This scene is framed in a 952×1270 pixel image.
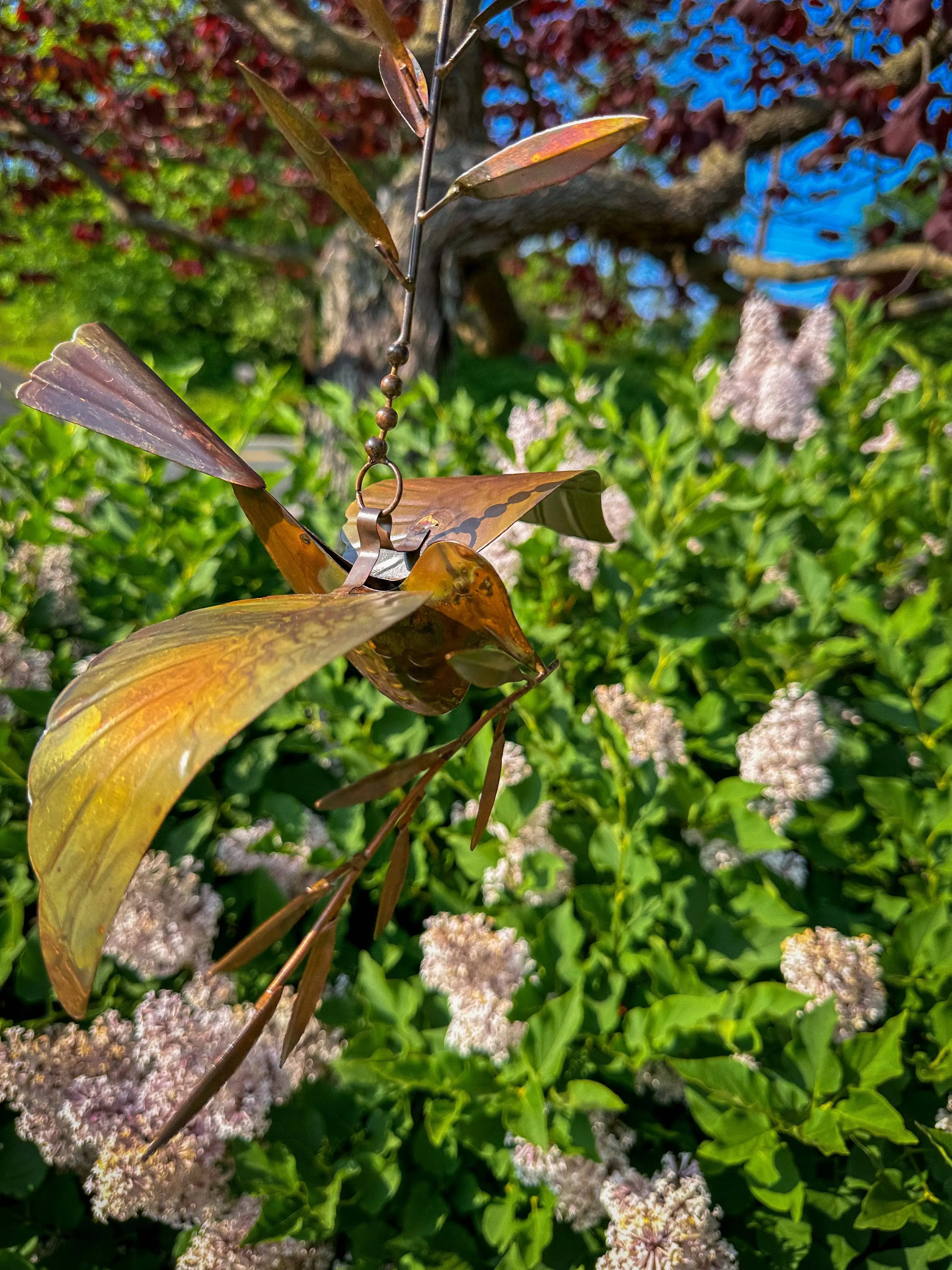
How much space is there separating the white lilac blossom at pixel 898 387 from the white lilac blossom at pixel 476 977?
138 centimetres

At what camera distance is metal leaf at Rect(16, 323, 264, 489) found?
396 mm

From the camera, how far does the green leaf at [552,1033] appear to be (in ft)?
2.59

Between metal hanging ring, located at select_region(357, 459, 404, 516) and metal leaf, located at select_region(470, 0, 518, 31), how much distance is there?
0.21 meters

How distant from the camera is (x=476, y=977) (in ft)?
2.69

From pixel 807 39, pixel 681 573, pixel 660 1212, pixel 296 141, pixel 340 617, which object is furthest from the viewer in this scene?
pixel 807 39

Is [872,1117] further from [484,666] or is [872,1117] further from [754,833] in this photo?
[484,666]

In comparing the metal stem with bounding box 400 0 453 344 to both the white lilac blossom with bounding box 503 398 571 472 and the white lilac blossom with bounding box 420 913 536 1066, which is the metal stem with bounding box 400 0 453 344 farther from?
the white lilac blossom with bounding box 503 398 571 472

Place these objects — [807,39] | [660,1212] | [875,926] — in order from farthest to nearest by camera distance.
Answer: [807,39] < [875,926] < [660,1212]

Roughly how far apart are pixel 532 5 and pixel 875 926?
13.3 ft

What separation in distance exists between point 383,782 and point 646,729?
0.66m

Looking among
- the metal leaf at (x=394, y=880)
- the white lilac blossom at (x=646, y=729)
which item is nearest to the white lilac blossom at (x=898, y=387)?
the white lilac blossom at (x=646, y=729)

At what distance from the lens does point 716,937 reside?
0.91 m

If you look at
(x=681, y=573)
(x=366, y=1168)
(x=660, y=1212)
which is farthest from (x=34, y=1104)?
(x=681, y=573)

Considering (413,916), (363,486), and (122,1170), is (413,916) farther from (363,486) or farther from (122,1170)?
(363,486)
